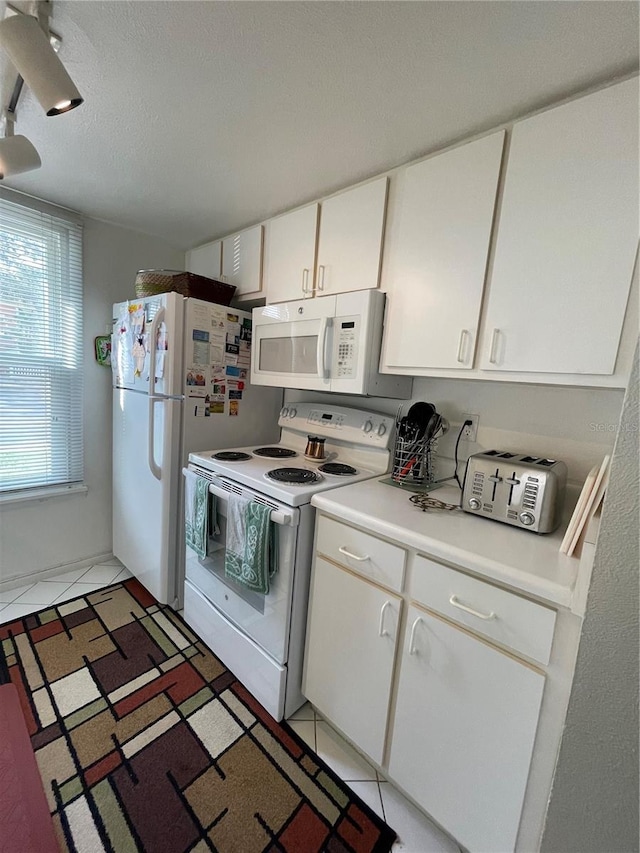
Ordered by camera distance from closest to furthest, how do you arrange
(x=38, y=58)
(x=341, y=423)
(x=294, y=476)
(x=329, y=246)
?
(x=38, y=58), (x=294, y=476), (x=329, y=246), (x=341, y=423)

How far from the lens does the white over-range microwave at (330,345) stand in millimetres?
1516

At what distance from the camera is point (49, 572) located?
2.33 metres

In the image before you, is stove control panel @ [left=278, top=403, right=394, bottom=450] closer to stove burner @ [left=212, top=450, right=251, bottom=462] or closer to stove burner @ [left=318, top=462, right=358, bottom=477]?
stove burner @ [left=318, top=462, right=358, bottom=477]

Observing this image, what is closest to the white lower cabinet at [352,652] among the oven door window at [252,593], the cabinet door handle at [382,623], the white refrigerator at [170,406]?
the cabinet door handle at [382,623]

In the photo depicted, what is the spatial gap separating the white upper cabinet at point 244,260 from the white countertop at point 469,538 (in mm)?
1364

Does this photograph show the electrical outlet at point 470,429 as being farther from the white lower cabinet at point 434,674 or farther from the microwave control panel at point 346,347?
the white lower cabinet at point 434,674

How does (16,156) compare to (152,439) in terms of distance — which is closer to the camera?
(16,156)

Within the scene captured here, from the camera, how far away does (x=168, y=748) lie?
4.35 feet

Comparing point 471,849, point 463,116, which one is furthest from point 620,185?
point 471,849

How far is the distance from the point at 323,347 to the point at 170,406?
0.89m

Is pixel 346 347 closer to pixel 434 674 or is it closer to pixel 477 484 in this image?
pixel 477 484

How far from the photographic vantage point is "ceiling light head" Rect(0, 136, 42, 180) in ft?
3.81

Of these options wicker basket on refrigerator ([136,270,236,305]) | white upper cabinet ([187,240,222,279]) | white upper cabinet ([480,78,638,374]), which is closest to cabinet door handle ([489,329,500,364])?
white upper cabinet ([480,78,638,374])

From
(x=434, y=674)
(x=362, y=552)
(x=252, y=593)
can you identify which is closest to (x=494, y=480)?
(x=362, y=552)
